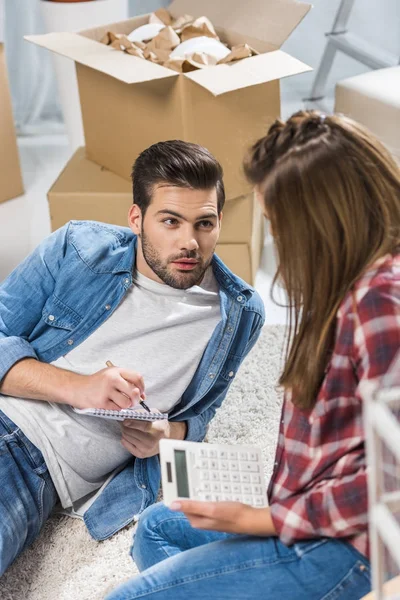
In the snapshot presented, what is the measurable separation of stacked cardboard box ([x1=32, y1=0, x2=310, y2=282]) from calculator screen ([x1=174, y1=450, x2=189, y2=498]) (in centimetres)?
88

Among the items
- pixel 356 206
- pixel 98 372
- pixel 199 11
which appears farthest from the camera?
pixel 199 11

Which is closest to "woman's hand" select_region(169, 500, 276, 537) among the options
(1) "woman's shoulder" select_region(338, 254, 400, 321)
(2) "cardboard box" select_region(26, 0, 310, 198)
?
(1) "woman's shoulder" select_region(338, 254, 400, 321)

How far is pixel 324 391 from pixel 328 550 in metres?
0.17

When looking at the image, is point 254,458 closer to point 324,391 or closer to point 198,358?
point 324,391

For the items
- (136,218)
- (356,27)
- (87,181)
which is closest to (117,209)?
(87,181)

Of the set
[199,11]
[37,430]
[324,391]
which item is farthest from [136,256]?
[199,11]

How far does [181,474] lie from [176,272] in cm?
45

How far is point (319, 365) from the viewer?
3.07ft

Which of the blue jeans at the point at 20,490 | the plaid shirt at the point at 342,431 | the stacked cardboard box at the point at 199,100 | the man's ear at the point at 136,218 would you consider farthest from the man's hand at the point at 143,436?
the stacked cardboard box at the point at 199,100

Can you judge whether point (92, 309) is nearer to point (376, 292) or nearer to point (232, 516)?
point (232, 516)

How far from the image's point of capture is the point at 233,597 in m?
0.96

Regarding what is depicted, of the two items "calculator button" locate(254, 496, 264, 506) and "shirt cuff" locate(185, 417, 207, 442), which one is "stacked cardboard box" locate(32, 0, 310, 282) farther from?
"calculator button" locate(254, 496, 264, 506)

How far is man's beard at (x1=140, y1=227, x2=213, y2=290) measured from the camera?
1.39 m

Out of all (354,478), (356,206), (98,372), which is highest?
(356,206)
